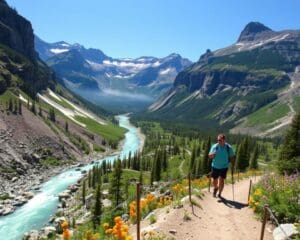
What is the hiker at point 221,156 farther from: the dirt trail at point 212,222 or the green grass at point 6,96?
the green grass at point 6,96

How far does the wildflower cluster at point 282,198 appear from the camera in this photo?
2027cm

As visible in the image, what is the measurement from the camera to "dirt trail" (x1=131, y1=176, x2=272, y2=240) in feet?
64.9

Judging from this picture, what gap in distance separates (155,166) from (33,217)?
43232mm

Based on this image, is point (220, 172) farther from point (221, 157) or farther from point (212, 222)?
point (212, 222)

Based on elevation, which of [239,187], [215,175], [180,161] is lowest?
[180,161]

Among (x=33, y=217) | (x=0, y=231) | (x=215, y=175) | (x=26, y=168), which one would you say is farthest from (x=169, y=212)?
(x=26, y=168)

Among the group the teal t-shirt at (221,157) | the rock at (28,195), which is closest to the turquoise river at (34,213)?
the rock at (28,195)

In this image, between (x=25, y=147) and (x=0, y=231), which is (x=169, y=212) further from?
(x=25, y=147)

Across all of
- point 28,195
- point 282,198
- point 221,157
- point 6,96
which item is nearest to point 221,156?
point 221,157

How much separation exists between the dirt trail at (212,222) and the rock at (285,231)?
0.64m

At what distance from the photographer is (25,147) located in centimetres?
14488

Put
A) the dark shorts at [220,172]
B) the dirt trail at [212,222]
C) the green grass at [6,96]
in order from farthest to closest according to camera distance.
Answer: the green grass at [6,96]
the dark shorts at [220,172]
the dirt trail at [212,222]

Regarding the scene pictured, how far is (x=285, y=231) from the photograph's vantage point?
1827 cm

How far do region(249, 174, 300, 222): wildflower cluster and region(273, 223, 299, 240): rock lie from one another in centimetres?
125
